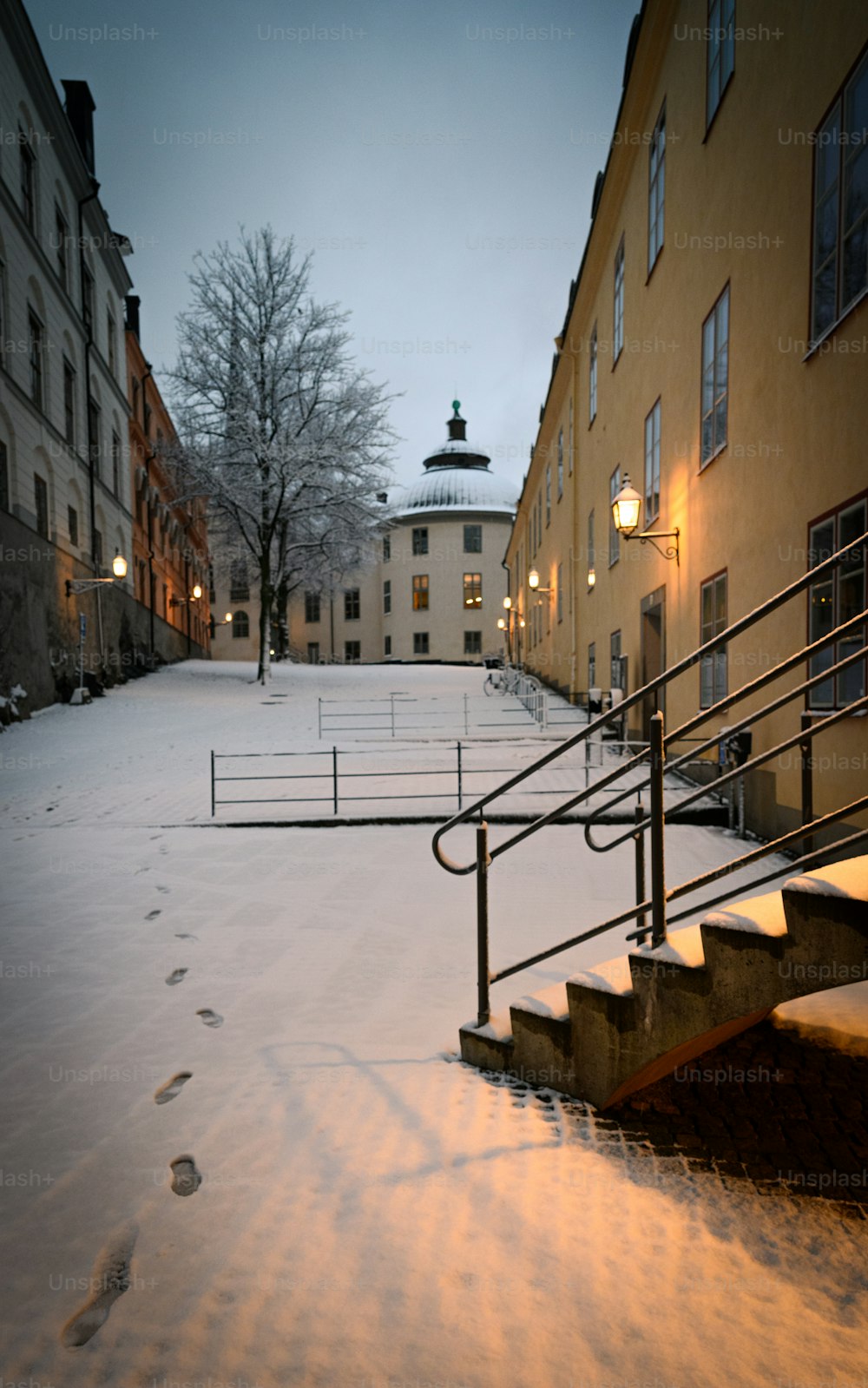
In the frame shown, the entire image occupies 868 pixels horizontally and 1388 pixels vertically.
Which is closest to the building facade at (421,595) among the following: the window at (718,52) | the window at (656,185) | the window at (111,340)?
the window at (111,340)

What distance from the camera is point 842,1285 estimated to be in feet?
8.20

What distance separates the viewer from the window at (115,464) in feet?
90.7

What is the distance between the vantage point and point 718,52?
914 cm

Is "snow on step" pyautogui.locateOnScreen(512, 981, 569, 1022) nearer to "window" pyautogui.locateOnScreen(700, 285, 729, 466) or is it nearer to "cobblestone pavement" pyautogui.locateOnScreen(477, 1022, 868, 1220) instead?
"cobblestone pavement" pyautogui.locateOnScreen(477, 1022, 868, 1220)

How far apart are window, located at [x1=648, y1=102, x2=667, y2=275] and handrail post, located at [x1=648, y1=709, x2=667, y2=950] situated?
1119 centimetres

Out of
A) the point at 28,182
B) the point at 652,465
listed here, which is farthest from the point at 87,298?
the point at 652,465

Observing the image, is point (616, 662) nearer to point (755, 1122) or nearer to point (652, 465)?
point (652, 465)

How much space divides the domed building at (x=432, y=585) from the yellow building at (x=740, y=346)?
119 ft

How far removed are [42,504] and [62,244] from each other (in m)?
8.34

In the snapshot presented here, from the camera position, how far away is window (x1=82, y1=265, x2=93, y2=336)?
79.9 ft

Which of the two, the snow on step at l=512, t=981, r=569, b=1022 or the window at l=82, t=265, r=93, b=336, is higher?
the window at l=82, t=265, r=93, b=336

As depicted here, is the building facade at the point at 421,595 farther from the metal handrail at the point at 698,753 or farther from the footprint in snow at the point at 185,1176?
the footprint in snow at the point at 185,1176

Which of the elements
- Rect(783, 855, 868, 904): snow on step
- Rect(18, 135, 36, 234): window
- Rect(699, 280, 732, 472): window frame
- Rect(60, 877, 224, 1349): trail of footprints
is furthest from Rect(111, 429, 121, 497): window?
Rect(783, 855, 868, 904): snow on step

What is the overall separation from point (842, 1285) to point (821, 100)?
26.9 ft
